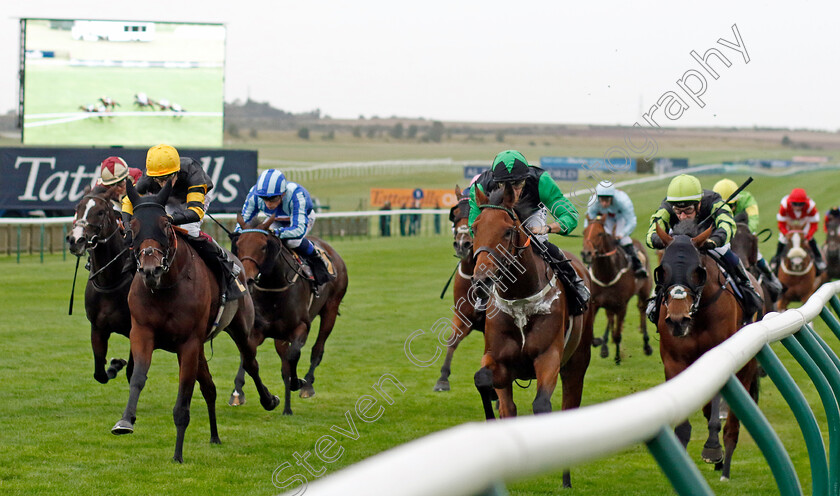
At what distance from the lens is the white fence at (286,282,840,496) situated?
1.03 meters

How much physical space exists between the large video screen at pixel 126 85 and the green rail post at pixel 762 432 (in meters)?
22.2

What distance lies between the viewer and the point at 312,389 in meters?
8.91

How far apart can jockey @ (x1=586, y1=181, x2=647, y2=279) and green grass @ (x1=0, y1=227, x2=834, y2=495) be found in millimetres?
1159

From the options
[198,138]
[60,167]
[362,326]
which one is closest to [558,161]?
[198,138]

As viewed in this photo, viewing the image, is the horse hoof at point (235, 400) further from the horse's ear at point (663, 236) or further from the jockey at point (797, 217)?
the jockey at point (797, 217)

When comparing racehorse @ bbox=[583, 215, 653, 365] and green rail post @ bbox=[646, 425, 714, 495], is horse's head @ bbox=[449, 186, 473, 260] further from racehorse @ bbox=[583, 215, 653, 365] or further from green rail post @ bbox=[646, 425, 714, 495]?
green rail post @ bbox=[646, 425, 714, 495]

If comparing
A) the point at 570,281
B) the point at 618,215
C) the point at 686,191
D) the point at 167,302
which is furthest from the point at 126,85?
the point at 570,281

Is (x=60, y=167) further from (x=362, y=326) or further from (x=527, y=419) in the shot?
(x=527, y=419)

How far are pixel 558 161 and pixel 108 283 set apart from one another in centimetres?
4263

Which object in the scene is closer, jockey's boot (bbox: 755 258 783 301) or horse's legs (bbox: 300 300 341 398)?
horse's legs (bbox: 300 300 341 398)

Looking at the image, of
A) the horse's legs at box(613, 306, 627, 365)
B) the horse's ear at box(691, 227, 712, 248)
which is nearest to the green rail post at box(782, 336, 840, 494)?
the horse's ear at box(691, 227, 712, 248)

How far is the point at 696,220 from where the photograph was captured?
22.4ft

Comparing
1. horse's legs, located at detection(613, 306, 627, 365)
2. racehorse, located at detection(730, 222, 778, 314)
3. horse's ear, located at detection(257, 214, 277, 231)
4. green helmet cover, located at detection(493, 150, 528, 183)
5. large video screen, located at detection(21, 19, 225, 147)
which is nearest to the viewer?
green helmet cover, located at detection(493, 150, 528, 183)

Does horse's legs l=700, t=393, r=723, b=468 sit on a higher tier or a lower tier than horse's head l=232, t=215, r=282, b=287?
lower
